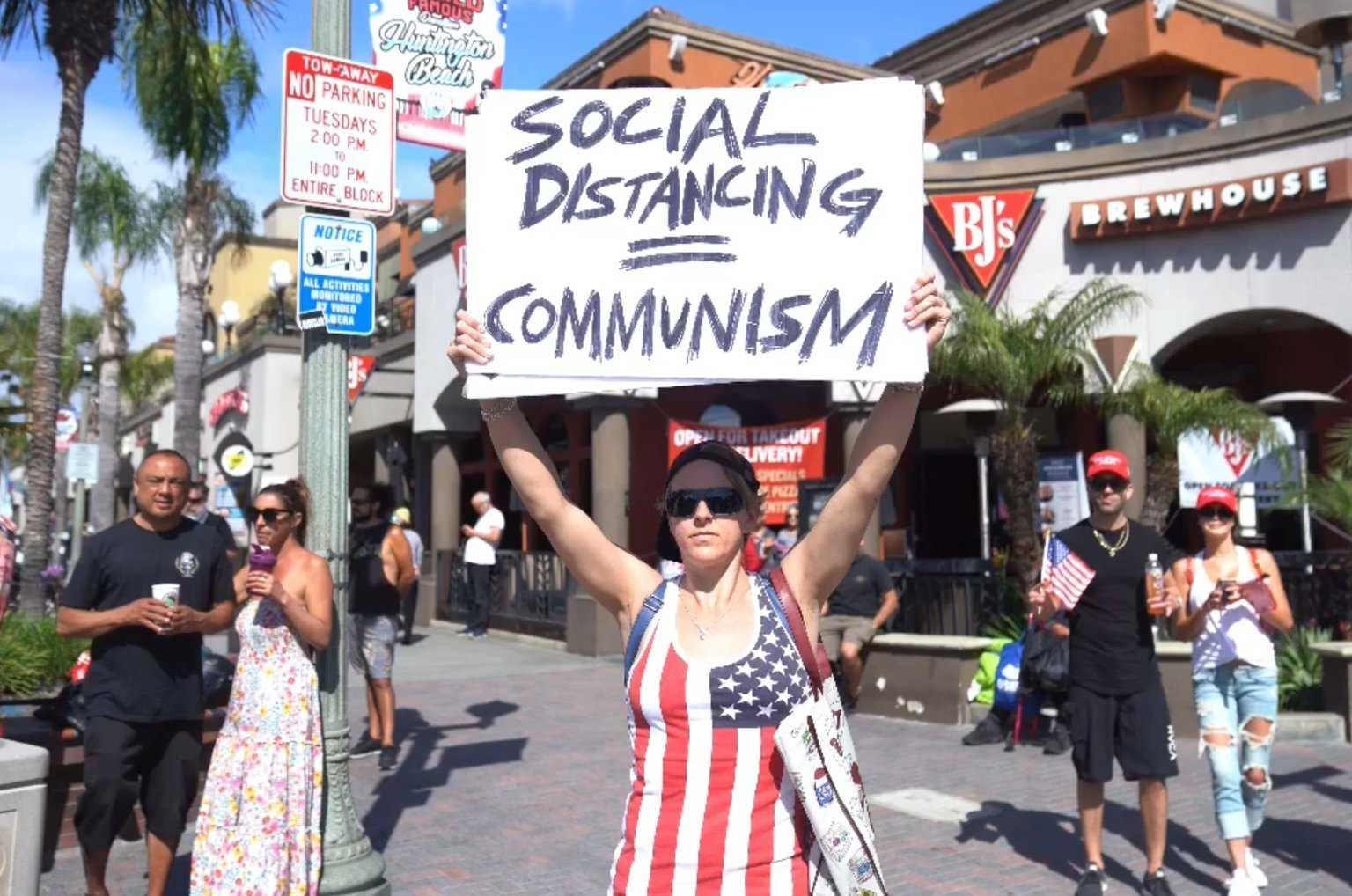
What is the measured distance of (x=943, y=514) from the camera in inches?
846

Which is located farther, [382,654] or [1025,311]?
[1025,311]

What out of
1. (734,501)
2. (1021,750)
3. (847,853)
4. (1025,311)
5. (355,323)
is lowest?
(1021,750)

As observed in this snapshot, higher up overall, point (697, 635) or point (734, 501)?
point (734, 501)

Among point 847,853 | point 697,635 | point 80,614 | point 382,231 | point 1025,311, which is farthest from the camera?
point 382,231

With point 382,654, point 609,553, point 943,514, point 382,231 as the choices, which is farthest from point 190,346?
point 609,553

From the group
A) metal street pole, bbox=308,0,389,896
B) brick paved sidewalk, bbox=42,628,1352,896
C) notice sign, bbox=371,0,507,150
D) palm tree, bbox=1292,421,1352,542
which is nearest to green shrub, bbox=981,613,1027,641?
brick paved sidewalk, bbox=42,628,1352,896

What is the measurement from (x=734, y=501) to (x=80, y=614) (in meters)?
3.31

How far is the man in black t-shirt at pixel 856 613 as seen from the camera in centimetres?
1003

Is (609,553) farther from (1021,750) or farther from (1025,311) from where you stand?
(1025,311)

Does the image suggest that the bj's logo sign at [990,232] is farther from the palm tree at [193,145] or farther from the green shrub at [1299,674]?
the palm tree at [193,145]

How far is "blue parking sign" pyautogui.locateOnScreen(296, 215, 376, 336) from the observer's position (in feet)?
18.1

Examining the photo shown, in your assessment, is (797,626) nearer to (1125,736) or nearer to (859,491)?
(859,491)

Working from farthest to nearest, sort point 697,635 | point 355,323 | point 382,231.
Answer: point 382,231 < point 355,323 < point 697,635

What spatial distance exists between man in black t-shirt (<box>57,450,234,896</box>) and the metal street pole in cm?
54
